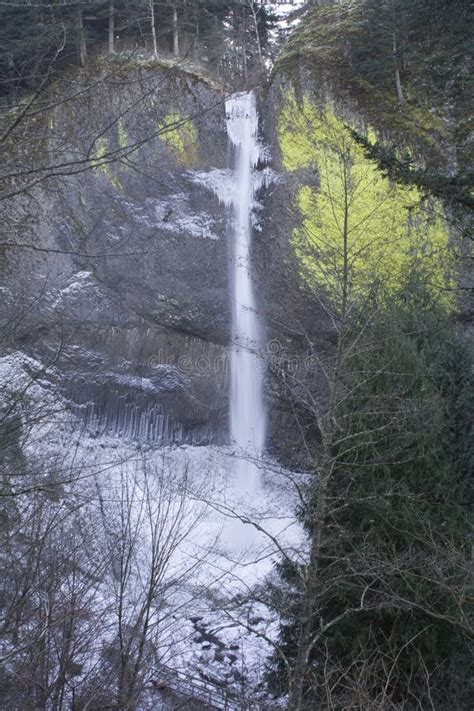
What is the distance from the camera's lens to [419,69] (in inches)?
684

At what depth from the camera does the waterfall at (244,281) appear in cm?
2064

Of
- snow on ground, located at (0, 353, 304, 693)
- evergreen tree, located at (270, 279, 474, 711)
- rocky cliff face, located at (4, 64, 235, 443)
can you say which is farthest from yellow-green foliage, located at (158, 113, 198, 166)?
evergreen tree, located at (270, 279, 474, 711)

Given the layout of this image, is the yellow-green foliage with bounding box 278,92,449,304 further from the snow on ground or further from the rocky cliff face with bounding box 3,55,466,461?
the snow on ground

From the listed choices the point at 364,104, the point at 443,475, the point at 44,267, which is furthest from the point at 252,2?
the point at 443,475

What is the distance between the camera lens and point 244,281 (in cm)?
2089

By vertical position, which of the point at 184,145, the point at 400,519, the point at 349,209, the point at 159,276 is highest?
Answer: the point at 184,145

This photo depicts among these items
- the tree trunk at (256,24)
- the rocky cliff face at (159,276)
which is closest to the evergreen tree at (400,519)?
the rocky cliff face at (159,276)

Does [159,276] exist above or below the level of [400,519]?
above

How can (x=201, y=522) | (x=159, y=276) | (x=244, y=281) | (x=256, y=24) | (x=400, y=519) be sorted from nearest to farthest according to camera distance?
(x=400, y=519) < (x=201, y=522) < (x=159, y=276) < (x=244, y=281) < (x=256, y=24)

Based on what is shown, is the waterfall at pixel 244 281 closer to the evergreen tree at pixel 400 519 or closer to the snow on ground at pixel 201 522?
the snow on ground at pixel 201 522

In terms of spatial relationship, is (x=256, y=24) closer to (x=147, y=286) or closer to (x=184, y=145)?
(x=184, y=145)

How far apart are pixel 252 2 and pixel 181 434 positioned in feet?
50.9

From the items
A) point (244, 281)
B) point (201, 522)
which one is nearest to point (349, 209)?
point (244, 281)

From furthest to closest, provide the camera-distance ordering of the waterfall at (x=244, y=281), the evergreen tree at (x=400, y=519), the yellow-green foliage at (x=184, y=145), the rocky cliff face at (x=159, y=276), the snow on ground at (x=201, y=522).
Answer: the yellow-green foliage at (x=184, y=145) → the waterfall at (x=244, y=281) → the rocky cliff face at (x=159, y=276) → the snow on ground at (x=201, y=522) → the evergreen tree at (x=400, y=519)
